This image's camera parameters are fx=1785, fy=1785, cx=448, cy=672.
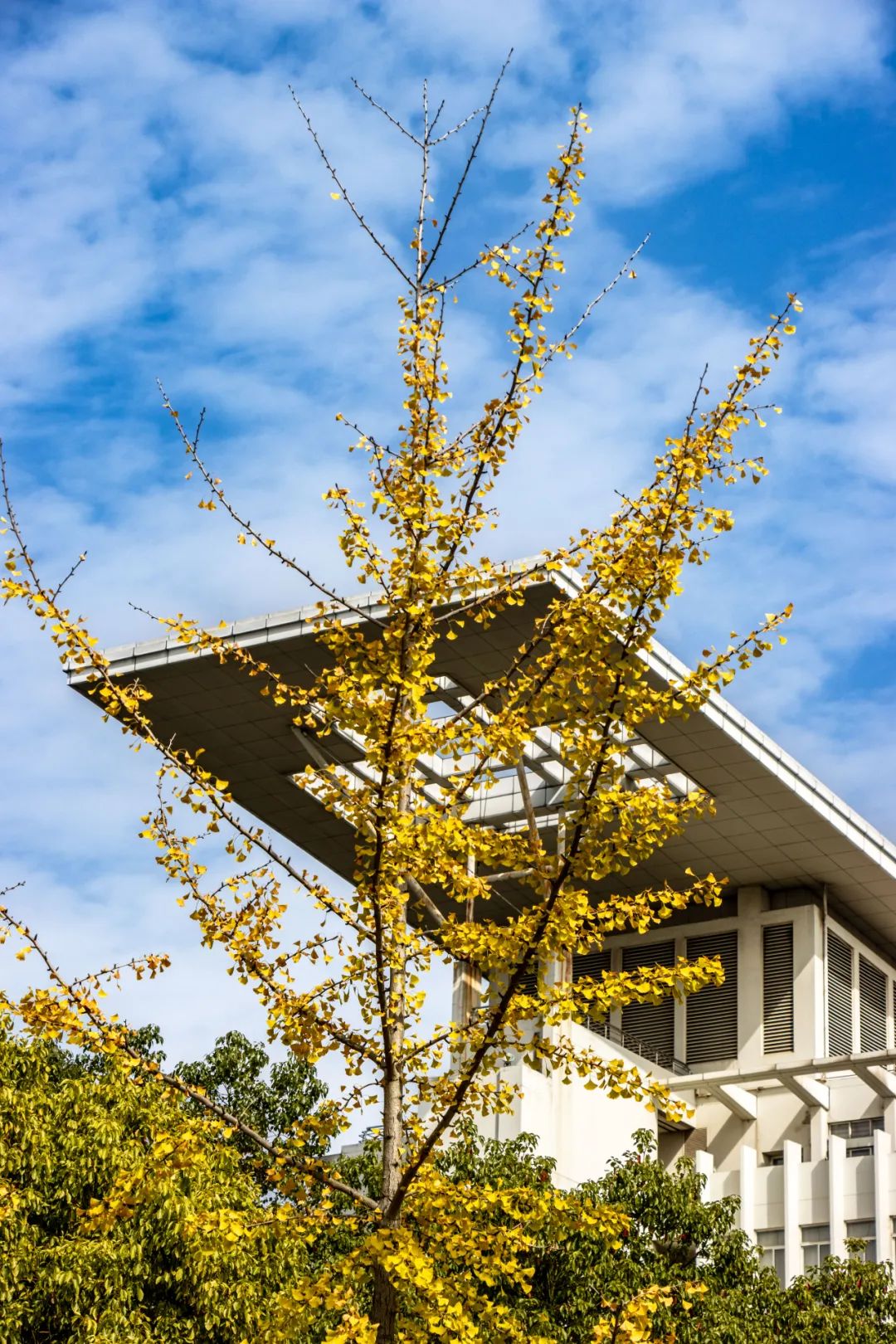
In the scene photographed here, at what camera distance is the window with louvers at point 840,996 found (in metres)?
29.0

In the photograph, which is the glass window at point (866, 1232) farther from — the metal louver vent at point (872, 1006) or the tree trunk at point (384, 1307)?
the tree trunk at point (384, 1307)

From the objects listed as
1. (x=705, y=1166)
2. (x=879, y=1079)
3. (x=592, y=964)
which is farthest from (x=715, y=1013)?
(x=879, y=1079)

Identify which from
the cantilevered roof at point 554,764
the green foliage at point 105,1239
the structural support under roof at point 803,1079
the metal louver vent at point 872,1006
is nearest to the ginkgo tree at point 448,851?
the green foliage at point 105,1239

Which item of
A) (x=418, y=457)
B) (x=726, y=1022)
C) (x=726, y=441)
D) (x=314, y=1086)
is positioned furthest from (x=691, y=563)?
(x=726, y=1022)

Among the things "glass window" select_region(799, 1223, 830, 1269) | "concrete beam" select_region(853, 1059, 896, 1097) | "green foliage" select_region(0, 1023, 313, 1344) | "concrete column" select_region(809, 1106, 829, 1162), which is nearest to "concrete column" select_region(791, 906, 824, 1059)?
"concrete column" select_region(809, 1106, 829, 1162)

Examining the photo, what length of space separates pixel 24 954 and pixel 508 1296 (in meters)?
10.4

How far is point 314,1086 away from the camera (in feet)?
73.7

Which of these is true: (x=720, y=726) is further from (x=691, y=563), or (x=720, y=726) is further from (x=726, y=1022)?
(x=691, y=563)

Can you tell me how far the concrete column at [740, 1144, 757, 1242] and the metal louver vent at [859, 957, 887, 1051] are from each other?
3471 mm

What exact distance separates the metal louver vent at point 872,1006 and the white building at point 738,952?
0.05 meters

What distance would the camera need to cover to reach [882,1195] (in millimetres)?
25484

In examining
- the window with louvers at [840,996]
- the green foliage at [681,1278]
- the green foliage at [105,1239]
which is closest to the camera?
the green foliage at [105,1239]

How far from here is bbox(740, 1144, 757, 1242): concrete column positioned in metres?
26.5

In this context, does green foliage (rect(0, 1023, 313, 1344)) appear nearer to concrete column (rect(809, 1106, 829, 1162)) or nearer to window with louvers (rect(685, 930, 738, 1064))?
concrete column (rect(809, 1106, 829, 1162))
